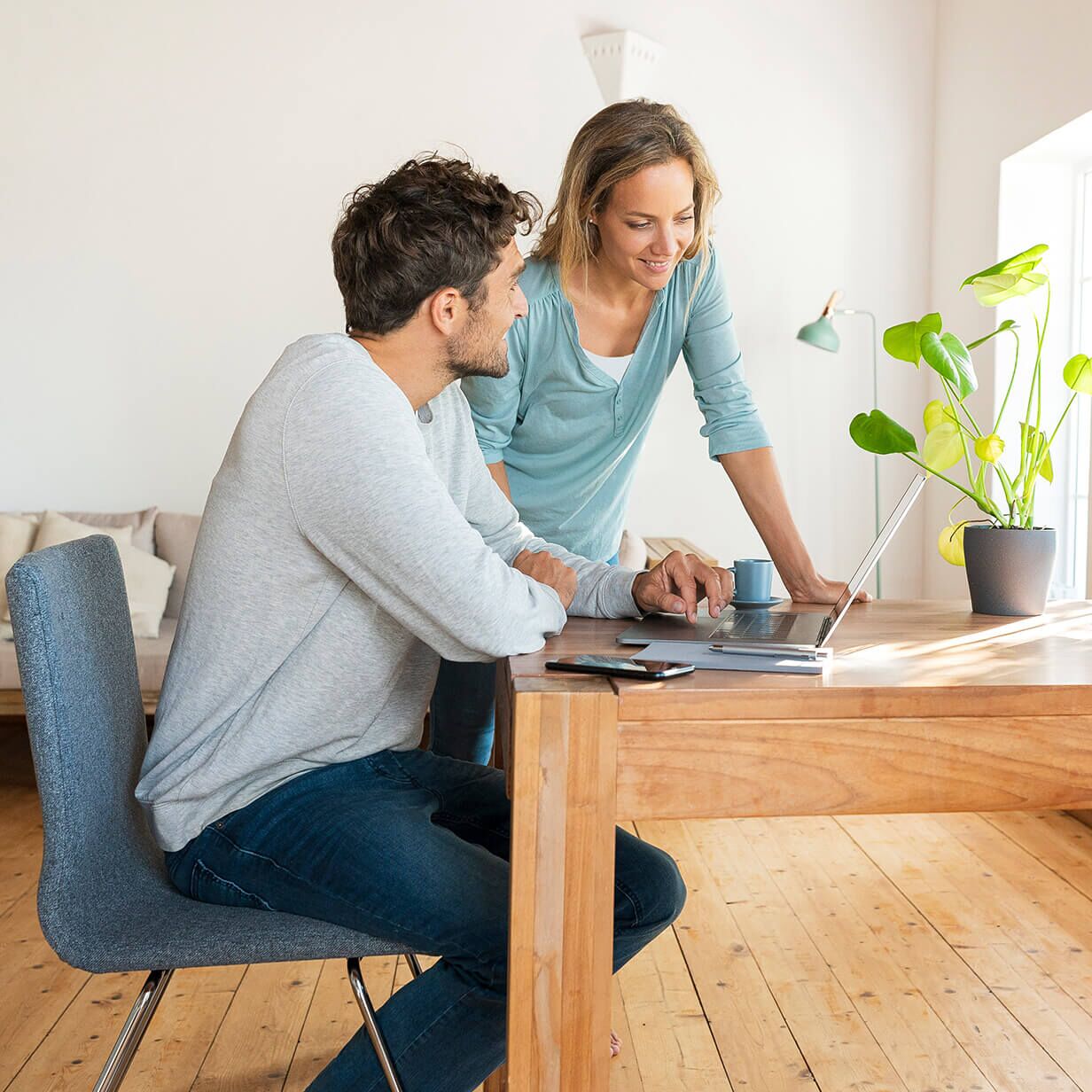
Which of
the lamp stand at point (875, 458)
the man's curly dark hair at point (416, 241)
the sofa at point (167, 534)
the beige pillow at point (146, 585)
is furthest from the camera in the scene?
the lamp stand at point (875, 458)

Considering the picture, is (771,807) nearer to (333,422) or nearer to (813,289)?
(333,422)

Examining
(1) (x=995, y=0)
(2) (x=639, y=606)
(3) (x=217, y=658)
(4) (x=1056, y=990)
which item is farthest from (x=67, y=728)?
(1) (x=995, y=0)

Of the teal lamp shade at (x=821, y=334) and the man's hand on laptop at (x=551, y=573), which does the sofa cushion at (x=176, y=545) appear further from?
the man's hand on laptop at (x=551, y=573)

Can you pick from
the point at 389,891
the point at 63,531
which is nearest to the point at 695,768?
the point at 389,891

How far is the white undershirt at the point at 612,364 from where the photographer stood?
1.92 metres

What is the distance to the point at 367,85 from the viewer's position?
13.5 feet

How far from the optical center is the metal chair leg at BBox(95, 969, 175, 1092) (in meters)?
1.21

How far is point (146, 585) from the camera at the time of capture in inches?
145

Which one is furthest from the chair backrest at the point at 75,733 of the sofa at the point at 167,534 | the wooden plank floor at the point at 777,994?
the sofa at the point at 167,534

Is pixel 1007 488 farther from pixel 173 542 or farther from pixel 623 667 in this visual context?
pixel 173 542

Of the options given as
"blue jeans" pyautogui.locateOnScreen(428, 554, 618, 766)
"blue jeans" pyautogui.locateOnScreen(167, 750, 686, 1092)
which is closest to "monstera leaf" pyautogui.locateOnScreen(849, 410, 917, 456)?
"blue jeans" pyautogui.locateOnScreen(428, 554, 618, 766)

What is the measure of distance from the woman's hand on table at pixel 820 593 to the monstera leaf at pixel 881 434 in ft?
0.76

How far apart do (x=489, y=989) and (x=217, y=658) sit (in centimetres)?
44

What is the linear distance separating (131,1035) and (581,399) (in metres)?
1.14
